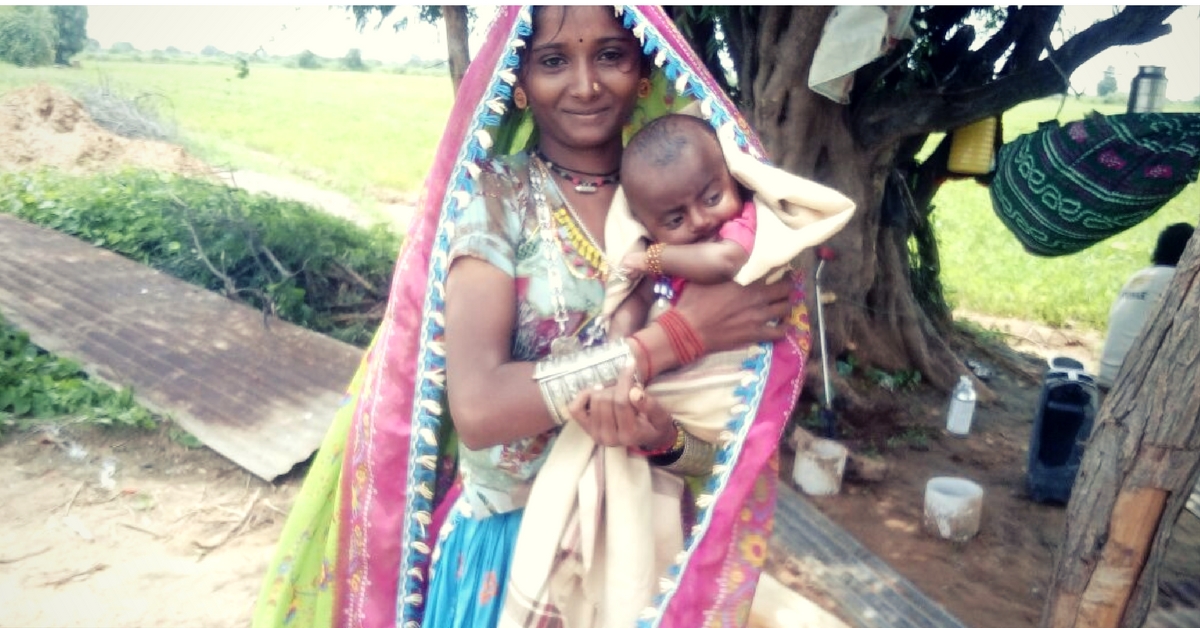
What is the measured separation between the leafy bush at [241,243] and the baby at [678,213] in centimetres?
477

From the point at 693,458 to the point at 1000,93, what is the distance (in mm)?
3934

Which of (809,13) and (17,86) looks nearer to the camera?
(809,13)

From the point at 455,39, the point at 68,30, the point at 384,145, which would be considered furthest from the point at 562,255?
the point at 68,30

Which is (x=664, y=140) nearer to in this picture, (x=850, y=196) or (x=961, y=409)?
(x=850, y=196)

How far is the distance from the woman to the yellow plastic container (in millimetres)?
3941

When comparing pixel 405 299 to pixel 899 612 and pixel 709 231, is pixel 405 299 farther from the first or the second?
pixel 899 612

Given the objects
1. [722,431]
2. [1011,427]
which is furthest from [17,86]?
[722,431]

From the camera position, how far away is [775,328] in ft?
4.38

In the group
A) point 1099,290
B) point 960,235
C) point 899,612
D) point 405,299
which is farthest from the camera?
point 960,235

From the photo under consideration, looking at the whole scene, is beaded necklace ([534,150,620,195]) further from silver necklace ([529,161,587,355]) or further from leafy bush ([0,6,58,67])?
leafy bush ([0,6,58,67])

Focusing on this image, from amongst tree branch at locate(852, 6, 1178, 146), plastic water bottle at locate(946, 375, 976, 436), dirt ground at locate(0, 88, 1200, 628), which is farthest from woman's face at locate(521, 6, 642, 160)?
plastic water bottle at locate(946, 375, 976, 436)

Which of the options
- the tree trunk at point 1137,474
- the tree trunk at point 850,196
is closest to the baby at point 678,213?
the tree trunk at point 1137,474

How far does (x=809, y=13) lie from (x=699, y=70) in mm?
2949

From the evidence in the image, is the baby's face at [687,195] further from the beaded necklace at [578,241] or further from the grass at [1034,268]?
the grass at [1034,268]
